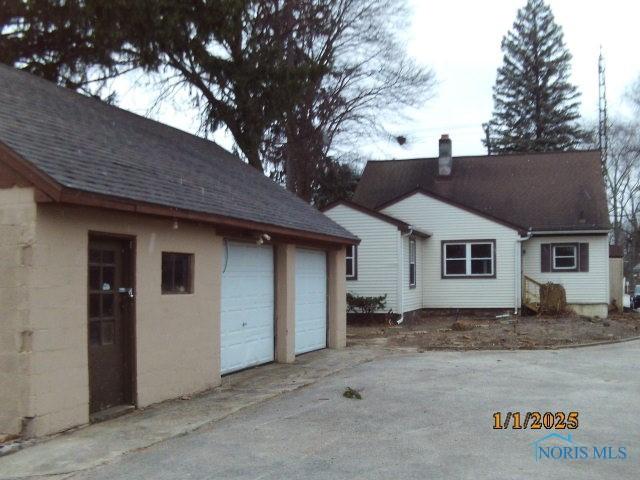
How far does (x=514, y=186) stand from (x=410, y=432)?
21683mm

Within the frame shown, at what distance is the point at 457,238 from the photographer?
24562 millimetres

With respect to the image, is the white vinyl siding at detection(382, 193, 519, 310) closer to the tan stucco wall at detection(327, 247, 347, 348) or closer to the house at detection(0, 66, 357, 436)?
the tan stucco wall at detection(327, 247, 347, 348)

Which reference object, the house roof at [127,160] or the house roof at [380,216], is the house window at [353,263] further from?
the house roof at [127,160]

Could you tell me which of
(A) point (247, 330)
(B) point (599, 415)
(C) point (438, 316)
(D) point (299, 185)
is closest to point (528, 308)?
(C) point (438, 316)

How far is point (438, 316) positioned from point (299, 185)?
29.8 ft

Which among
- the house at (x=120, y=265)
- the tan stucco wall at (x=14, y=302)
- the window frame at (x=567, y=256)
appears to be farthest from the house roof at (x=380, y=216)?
the tan stucco wall at (x=14, y=302)

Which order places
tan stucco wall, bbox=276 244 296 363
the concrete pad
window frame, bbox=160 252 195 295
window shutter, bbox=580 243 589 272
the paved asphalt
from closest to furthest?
the paved asphalt, the concrete pad, window frame, bbox=160 252 195 295, tan stucco wall, bbox=276 244 296 363, window shutter, bbox=580 243 589 272

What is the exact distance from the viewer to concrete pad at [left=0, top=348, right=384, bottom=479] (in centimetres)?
654

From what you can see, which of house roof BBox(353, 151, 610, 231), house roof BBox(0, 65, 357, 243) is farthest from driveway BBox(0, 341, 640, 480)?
house roof BBox(353, 151, 610, 231)

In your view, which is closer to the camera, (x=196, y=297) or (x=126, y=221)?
(x=126, y=221)

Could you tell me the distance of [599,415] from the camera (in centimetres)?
834

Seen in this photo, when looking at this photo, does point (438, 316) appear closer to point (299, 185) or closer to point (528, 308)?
point (528, 308)

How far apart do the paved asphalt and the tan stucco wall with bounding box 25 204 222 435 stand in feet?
4.39

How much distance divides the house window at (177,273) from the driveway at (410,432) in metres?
2.08
